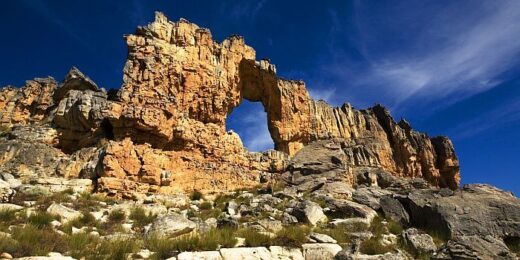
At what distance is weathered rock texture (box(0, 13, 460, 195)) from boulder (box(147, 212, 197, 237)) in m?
8.73

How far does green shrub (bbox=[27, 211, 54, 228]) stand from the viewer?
35.1ft

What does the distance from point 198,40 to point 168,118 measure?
264 inches

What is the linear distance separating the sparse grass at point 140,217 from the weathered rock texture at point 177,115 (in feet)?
13.3

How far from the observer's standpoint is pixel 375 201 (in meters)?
16.8

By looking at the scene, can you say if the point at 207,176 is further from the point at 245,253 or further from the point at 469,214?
the point at 245,253

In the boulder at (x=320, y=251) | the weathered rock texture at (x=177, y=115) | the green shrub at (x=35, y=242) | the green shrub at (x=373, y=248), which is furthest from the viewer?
the weathered rock texture at (x=177, y=115)

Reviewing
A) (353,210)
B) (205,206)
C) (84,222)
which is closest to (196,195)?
(205,206)

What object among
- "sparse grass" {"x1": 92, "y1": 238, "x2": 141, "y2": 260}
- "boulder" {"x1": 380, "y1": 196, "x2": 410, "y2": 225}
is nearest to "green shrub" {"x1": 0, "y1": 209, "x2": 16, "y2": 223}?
"sparse grass" {"x1": 92, "y1": 238, "x2": 141, "y2": 260}

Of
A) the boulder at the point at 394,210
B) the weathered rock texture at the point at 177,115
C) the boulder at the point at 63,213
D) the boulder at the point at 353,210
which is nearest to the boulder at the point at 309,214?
the boulder at the point at 353,210

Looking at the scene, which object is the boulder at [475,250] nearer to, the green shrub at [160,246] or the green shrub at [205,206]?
the green shrub at [160,246]

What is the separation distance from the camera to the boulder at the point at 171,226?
10.5 meters

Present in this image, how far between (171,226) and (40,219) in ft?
12.1

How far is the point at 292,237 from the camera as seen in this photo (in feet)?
34.3

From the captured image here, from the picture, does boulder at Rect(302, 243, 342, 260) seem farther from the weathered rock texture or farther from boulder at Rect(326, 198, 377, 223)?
the weathered rock texture
